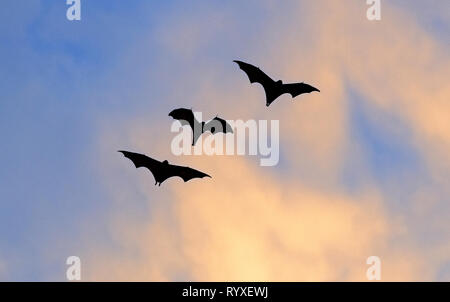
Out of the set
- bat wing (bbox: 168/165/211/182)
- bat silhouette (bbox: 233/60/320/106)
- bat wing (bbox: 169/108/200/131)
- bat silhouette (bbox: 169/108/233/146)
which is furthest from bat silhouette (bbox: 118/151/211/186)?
bat silhouette (bbox: 233/60/320/106)

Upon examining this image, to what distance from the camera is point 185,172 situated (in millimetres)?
33000

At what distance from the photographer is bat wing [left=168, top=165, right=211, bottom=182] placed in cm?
3277

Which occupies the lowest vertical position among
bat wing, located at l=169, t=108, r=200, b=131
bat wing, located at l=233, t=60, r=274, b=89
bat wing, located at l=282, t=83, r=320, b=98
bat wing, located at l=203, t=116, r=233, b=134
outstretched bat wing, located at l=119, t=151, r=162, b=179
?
outstretched bat wing, located at l=119, t=151, r=162, b=179

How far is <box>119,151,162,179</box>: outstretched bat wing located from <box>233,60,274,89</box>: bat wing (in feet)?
22.4

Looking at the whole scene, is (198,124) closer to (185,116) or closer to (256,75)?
(185,116)

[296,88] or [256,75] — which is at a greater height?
[256,75]

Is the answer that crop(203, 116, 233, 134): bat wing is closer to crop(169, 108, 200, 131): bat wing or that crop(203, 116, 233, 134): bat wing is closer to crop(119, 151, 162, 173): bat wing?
crop(169, 108, 200, 131): bat wing

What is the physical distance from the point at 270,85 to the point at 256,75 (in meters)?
0.91

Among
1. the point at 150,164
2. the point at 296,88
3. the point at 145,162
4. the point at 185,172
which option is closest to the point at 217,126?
the point at 185,172

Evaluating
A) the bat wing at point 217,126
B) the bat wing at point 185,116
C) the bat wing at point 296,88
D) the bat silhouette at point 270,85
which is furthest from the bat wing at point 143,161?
the bat wing at point 296,88
